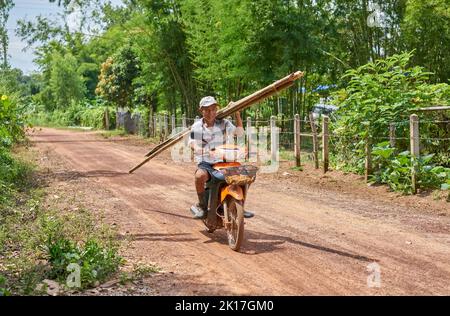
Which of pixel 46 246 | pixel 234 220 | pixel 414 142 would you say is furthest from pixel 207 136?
pixel 414 142

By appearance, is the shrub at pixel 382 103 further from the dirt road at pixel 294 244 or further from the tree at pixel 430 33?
the tree at pixel 430 33

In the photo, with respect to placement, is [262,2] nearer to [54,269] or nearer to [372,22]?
[372,22]

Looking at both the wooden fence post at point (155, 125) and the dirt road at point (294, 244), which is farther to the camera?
the wooden fence post at point (155, 125)

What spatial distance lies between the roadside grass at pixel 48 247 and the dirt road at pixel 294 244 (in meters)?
0.48

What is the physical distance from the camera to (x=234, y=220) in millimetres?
6488

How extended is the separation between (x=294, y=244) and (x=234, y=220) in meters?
0.80

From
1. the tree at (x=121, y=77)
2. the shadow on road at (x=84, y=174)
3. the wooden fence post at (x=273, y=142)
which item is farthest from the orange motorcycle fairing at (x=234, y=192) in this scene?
the tree at (x=121, y=77)

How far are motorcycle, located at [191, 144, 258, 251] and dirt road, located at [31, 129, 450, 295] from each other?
228 millimetres

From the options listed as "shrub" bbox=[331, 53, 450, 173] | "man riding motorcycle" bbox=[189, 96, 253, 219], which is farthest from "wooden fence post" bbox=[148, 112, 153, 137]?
"man riding motorcycle" bbox=[189, 96, 253, 219]

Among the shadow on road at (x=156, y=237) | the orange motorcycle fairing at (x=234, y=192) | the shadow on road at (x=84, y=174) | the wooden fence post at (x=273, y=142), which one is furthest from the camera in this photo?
the wooden fence post at (x=273, y=142)

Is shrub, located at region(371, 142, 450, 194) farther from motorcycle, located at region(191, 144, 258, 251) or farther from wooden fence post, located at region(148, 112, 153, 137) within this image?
wooden fence post, located at region(148, 112, 153, 137)

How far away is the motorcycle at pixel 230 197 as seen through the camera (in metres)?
6.30

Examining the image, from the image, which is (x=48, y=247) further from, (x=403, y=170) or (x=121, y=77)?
(x=121, y=77)

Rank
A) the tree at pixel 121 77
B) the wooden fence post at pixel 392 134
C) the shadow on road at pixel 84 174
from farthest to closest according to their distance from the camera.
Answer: the tree at pixel 121 77 → the shadow on road at pixel 84 174 → the wooden fence post at pixel 392 134
